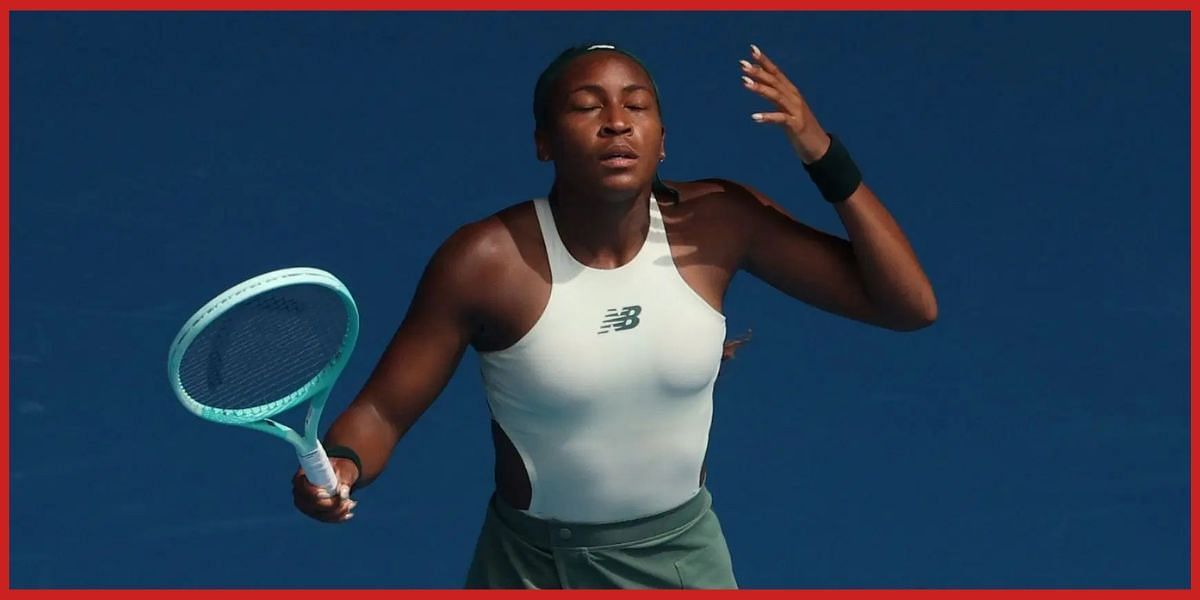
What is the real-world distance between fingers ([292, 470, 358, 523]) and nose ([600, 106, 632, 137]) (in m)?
0.78

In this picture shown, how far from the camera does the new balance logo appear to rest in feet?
14.8

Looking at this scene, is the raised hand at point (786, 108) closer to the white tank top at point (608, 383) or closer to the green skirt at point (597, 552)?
the white tank top at point (608, 383)

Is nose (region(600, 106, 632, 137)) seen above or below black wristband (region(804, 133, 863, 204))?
above

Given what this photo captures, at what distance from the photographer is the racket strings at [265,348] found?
415cm

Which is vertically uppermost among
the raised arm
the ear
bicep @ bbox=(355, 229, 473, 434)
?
the ear

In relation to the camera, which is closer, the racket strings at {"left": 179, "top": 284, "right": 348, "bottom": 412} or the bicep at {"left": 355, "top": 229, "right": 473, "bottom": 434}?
the racket strings at {"left": 179, "top": 284, "right": 348, "bottom": 412}

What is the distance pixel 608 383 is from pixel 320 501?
575mm

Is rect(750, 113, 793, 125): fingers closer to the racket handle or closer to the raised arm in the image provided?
the raised arm

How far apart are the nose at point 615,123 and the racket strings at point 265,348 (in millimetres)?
→ 584

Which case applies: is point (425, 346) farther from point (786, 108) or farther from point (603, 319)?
point (786, 108)

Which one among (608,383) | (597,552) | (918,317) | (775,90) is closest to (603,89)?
(775,90)

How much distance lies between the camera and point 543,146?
15.1ft

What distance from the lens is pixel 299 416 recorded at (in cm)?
577

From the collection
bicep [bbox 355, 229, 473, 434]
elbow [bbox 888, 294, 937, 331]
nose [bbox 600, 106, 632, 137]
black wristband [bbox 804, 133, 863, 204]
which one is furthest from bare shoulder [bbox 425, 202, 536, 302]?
A: elbow [bbox 888, 294, 937, 331]
